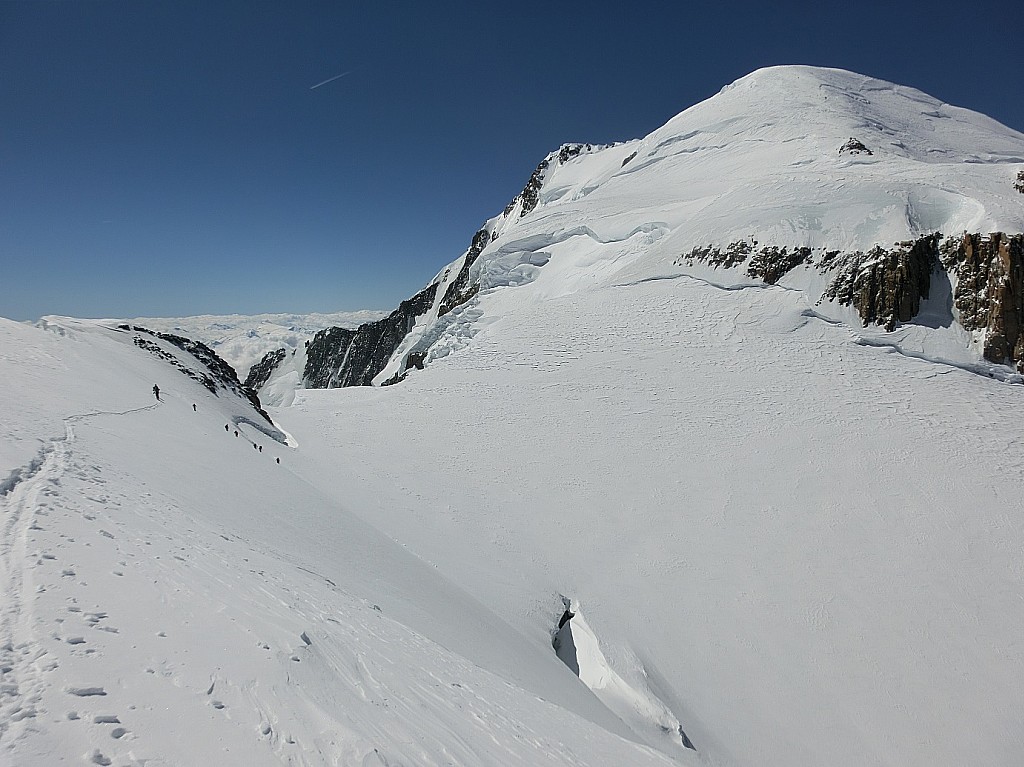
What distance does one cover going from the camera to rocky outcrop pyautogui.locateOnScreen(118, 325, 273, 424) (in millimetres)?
26188

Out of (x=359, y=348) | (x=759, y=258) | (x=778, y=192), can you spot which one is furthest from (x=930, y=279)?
(x=359, y=348)

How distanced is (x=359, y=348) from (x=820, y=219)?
103613 mm

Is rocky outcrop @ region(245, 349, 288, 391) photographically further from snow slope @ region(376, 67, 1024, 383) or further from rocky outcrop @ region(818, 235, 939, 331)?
rocky outcrop @ region(818, 235, 939, 331)

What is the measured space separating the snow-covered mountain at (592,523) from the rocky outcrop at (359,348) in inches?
2981

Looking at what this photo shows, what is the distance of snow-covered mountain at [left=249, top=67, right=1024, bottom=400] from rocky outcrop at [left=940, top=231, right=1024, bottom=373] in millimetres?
50

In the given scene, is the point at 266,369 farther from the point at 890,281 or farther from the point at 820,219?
the point at 890,281

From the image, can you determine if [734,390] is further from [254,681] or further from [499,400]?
[254,681]

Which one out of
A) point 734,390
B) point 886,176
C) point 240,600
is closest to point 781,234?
point 886,176

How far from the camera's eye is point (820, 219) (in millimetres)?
24844

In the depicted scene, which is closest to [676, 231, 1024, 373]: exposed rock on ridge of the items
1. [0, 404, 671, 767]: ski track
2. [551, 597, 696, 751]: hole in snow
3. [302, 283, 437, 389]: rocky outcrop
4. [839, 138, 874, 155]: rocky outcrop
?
[839, 138, 874, 155]: rocky outcrop

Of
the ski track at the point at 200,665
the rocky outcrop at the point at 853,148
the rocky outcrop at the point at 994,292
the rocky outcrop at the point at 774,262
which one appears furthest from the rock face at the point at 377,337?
the ski track at the point at 200,665

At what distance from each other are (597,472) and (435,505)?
5.73 meters

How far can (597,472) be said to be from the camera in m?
16.5

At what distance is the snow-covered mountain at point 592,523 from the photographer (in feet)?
15.2
